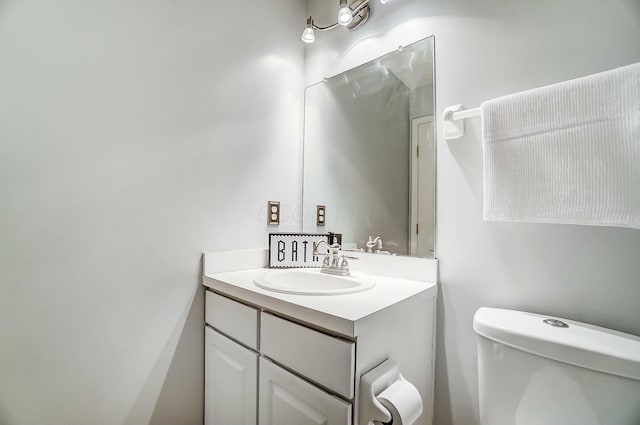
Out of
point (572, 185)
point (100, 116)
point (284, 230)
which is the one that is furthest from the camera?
point (284, 230)

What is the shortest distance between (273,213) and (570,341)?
1227mm

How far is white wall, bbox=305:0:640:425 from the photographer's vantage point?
32.2 inches

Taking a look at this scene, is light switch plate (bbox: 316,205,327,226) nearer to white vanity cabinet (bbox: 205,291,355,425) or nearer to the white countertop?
the white countertop

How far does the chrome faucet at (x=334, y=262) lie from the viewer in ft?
4.15

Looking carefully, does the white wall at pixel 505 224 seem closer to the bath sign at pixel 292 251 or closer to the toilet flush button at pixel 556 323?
the toilet flush button at pixel 556 323

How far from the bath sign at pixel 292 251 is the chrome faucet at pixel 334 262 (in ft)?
0.23

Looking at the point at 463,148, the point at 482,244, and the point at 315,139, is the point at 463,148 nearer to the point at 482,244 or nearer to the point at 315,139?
the point at 482,244

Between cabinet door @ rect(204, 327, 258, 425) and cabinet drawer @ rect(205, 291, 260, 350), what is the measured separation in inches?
1.3

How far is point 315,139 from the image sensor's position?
1622 millimetres

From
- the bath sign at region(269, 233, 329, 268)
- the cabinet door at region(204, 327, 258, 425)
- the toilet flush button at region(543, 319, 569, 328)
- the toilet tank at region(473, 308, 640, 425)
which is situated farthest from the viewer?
the bath sign at region(269, 233, 329, 268)

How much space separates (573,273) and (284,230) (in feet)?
3.96

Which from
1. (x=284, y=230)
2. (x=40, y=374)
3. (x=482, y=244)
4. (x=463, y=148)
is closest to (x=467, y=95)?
(x=463, y=148)

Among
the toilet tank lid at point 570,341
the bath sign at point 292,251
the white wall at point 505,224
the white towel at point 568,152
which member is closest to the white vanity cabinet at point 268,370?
the bath sign at point 292,251

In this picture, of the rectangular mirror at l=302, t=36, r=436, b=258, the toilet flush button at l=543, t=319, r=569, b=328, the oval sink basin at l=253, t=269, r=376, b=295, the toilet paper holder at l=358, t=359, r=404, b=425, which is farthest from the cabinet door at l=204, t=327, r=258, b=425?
the toilet flush button at l=543, t=319, r=569, b=328
